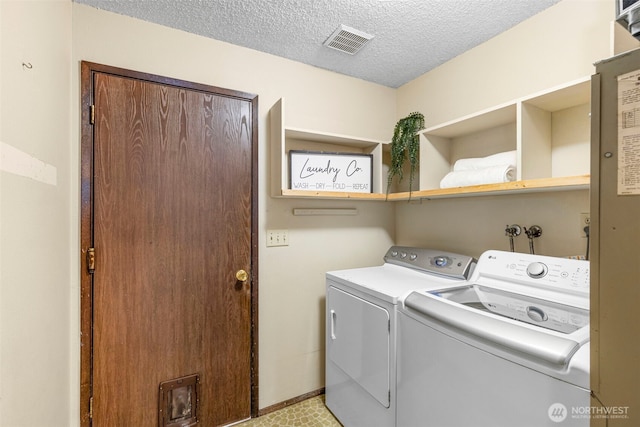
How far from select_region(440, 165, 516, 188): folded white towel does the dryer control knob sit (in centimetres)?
42

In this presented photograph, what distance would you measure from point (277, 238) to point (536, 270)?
56.1 inches

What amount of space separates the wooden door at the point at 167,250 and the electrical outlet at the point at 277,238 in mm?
122

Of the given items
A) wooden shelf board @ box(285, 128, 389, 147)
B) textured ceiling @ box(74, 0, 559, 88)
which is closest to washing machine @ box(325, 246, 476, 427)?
wooden shelf board @ box(285, 128, 389, 147)

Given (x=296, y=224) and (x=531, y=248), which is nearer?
(x=531, y=248)

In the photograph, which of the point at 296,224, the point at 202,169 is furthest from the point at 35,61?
the point at 296,224

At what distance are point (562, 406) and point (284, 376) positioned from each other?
1.61 m

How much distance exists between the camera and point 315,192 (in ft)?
5.88

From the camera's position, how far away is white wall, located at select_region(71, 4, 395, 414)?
1.66 m

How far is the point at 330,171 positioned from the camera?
1958 mm

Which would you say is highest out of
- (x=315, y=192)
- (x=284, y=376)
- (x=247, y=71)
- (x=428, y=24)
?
(x=428, y=24)

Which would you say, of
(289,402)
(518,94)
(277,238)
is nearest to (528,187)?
(518,94)

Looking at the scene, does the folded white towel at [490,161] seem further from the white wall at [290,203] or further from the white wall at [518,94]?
the white wall at [290,203]

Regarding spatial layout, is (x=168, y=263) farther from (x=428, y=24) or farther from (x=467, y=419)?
(x=428, y=24)

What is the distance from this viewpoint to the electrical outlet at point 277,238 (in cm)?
193
